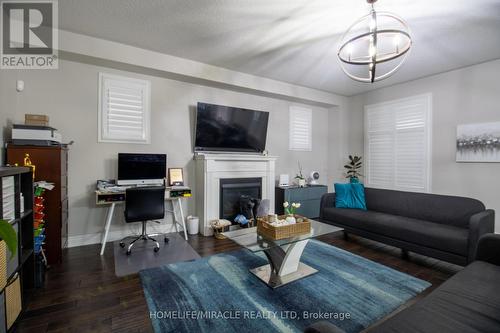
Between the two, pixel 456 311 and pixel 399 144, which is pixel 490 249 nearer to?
pixel 456 311

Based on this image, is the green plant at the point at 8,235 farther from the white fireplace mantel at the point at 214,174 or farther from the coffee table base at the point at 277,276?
the white fireplace mantel at the point at 214,174

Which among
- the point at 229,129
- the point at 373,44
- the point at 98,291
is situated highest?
the point at 373,44

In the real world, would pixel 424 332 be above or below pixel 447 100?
below

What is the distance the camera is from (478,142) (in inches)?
147

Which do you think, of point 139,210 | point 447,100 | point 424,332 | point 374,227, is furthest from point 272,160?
point 424,332

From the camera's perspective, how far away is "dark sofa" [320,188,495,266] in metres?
2.52

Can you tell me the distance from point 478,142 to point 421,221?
1.82m

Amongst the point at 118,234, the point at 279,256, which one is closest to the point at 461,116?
the point at 279,256

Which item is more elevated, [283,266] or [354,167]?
[354,167]

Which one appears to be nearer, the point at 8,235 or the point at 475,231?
the point at 8,235

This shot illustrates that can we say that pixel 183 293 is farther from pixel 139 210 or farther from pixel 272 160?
pixel 272 160

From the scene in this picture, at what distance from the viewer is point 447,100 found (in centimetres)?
408

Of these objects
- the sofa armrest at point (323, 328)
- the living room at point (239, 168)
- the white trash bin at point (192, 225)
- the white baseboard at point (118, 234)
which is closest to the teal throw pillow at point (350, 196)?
the living room at point (239, 168)

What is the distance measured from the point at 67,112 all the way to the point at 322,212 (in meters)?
4.14
